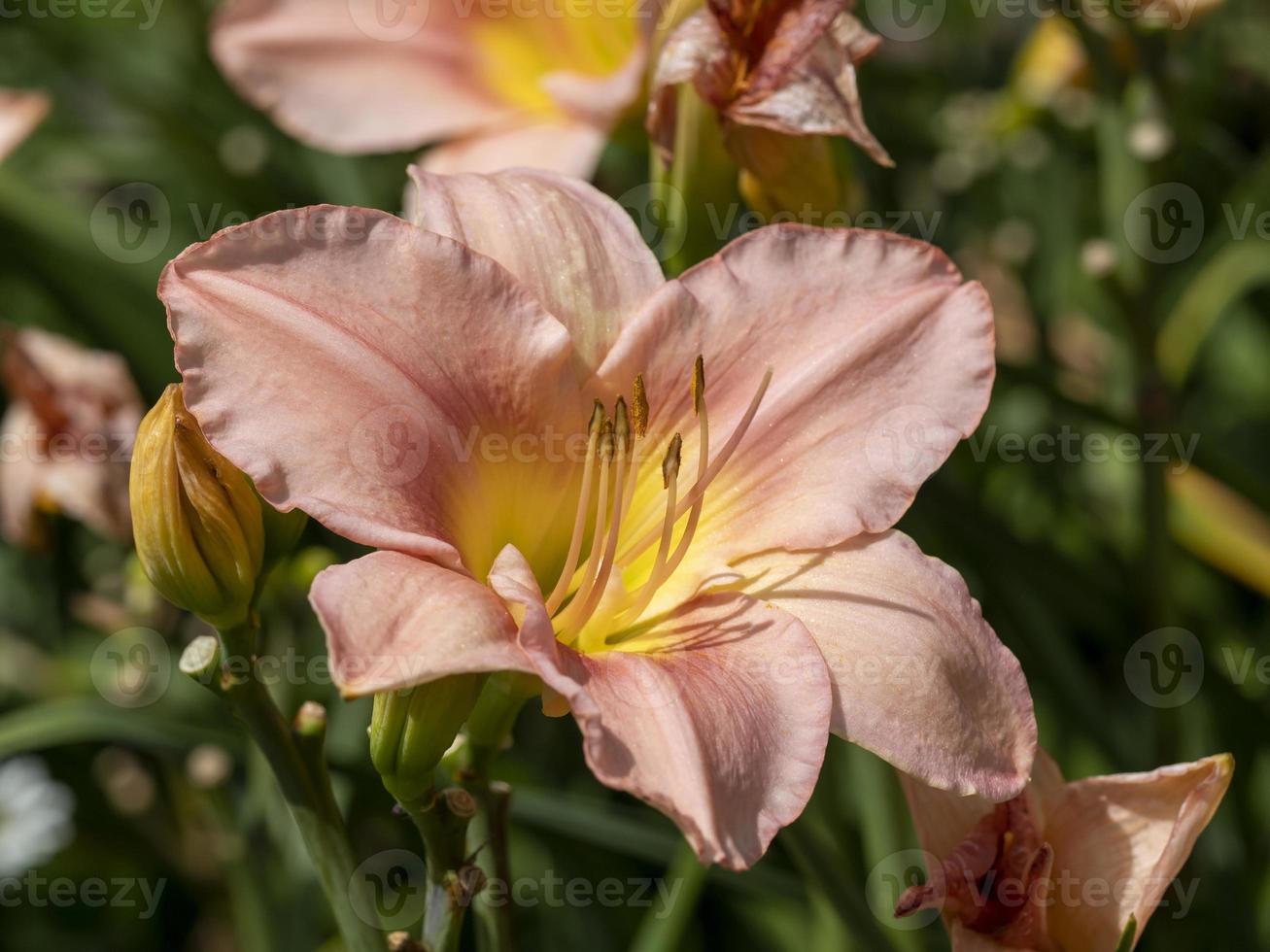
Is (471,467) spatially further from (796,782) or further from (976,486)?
(976,486)

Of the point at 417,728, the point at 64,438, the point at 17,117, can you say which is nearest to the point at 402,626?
the point at 417,728

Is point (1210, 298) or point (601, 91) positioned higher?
point (601, 91)

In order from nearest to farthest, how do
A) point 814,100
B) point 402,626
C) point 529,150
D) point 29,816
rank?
point 402,626 → point 814,100 → point 529,150 → point 29,816

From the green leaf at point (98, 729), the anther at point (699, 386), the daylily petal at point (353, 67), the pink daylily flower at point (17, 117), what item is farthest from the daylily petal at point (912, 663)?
the pink daylily flower at point (17, 117)

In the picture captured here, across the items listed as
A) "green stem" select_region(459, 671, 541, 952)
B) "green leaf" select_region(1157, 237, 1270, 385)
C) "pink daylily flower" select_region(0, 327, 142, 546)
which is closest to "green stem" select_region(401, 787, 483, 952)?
"green stem" select_region(459, 671, 541, 952)

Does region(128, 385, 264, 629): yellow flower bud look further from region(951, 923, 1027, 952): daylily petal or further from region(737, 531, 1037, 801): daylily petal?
region(951, 923, 1027, 952): daylily petal

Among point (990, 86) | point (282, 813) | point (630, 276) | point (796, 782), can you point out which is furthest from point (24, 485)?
point (990, 86)

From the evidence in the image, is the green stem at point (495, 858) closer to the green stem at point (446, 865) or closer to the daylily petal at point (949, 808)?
the green stem at point (446, 865)

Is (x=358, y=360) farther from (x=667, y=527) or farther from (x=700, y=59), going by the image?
(x=700, y=59)
